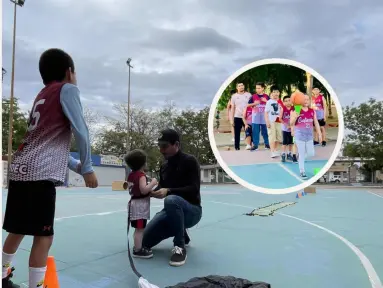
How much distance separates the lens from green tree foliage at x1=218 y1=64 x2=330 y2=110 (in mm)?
2215

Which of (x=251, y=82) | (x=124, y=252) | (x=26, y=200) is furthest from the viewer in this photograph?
(x=124, y=252)

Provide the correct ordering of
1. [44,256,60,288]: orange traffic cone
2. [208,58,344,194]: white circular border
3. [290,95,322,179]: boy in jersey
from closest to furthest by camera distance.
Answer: [44,256,60,288]: orange traffic cone < [208,58,344,194]: white circular border < [290,95,322,179]: boy in jersey

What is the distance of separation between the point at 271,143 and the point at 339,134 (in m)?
0.41

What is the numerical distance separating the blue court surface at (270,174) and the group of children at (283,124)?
0.04 meters

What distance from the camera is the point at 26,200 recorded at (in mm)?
1722

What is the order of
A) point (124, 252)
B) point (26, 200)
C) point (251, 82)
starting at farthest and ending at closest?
point (124, 252) → point (251, 82) → point (26, 200)

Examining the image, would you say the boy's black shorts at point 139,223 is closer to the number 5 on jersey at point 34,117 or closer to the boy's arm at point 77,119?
the boy's arm at point 77,119

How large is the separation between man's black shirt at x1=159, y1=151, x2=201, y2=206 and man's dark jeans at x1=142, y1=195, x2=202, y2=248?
77mm

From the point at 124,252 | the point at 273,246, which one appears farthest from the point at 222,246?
the point at 124,252

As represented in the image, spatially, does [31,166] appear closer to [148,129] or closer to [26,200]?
[26,200]

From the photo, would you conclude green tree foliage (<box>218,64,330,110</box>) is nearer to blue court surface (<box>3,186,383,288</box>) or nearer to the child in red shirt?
the child in red shirt

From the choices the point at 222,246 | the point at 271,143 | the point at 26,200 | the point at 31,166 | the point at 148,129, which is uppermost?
the point at 148,129

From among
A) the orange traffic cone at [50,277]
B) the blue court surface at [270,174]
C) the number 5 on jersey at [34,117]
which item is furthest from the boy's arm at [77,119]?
the blue court surface at [270,174]

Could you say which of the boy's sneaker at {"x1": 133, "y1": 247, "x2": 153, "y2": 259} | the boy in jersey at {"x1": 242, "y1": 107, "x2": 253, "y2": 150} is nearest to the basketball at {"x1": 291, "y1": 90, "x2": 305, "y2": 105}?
the boy in jersey at {"x1": 242, "y1": 107, "x2": 253, "y2": 150}
